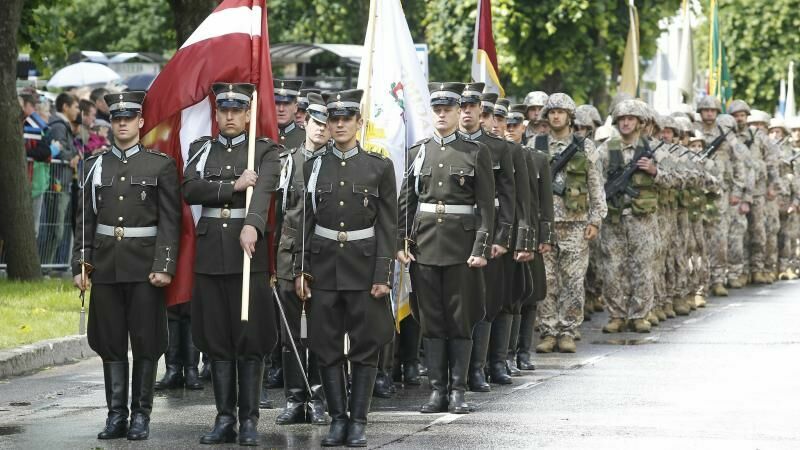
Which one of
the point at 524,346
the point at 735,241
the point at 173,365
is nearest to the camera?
the point at 173,365

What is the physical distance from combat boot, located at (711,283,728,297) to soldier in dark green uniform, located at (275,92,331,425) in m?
12.9

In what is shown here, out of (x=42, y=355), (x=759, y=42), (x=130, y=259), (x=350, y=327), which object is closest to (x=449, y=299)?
(x=350, y=327)

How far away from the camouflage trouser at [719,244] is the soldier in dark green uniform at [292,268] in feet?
43.5

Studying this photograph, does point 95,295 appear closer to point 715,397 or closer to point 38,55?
point 715,397

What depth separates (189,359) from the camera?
44.1ft

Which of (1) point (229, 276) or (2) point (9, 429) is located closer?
(1) point (229, 276)

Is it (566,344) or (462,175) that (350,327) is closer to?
(462,175)

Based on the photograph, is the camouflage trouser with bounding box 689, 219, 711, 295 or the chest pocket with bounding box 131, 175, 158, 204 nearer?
the chest pocket with bounding box 131, 175, 158, 204

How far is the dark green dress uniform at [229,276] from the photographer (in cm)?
1051

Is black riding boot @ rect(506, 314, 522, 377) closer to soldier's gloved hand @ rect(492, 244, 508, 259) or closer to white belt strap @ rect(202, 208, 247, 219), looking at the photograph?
soldier's gloved hand @ rect(492, 244, 508, 259)

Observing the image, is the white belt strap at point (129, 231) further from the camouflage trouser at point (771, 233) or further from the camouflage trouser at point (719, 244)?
the camouflage trouser at point (771, 233)

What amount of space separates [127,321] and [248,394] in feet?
3.05

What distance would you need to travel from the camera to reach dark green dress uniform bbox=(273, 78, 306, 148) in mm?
13281

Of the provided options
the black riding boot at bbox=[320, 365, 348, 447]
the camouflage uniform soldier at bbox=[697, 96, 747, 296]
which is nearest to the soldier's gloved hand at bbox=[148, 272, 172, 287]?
the black riding boot at bbox=[320, 365, 348, 447]
